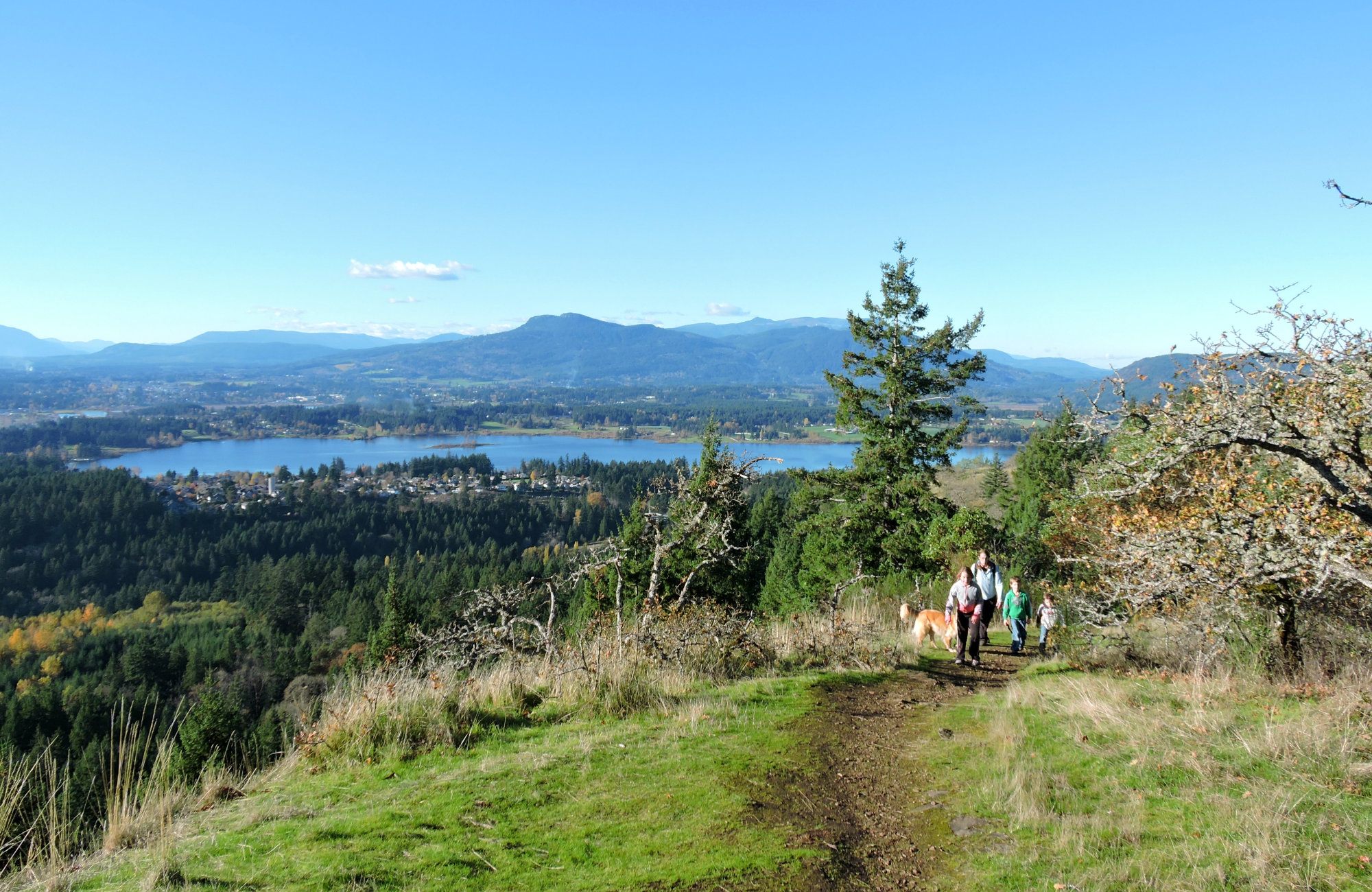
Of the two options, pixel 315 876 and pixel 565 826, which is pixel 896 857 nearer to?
pixel 565 826

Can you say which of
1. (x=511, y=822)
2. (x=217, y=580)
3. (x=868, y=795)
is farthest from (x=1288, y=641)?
(x=217, y=580)

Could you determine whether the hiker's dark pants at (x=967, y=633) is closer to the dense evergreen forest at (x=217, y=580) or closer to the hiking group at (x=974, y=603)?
the hiking group at (x=974, y=603)

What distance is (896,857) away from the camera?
140 inches

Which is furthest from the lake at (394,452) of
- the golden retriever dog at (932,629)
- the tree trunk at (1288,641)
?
the tree trunk at (1288,641)

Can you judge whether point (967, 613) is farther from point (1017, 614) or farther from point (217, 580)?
point (217, 580)

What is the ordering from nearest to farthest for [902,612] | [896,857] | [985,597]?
[896,857] → [985,597] → [902,612]

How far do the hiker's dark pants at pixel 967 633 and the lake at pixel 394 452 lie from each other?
11282 centimetres

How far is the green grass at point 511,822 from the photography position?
3.21 m

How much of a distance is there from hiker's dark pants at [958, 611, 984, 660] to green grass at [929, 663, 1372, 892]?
8.22 feet

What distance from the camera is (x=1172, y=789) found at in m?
3.97

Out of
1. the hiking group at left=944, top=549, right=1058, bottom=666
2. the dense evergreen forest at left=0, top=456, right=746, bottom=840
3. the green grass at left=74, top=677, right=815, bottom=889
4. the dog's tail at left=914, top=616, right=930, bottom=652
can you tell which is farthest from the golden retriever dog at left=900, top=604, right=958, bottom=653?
the dense evergreen forest at left=0, top=456, right=746, bottom=840

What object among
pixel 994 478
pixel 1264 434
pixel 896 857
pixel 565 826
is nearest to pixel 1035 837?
pixel 896 857

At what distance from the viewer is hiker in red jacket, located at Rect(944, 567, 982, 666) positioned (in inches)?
337

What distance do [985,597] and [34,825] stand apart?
28.3 ft
